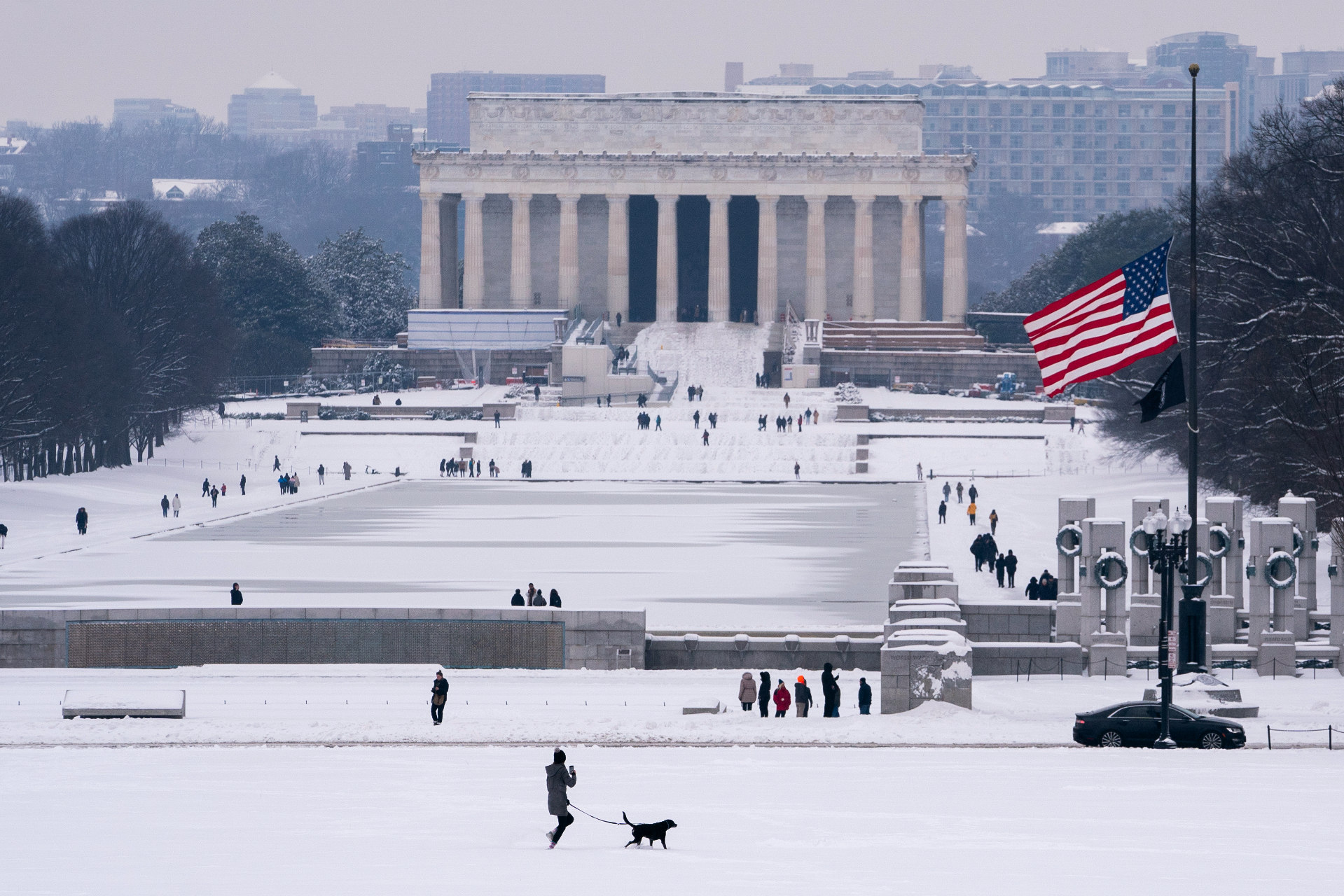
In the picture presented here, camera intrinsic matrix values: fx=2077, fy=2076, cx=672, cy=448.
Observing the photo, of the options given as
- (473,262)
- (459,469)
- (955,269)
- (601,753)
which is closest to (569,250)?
(473,262)

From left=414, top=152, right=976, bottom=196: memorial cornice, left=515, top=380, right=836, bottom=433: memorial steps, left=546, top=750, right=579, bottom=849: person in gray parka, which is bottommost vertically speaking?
left=546, top=750, right=579, bottom=849: person in gray parka

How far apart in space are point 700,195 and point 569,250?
878 cm

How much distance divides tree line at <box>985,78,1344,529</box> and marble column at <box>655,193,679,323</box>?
54.0m

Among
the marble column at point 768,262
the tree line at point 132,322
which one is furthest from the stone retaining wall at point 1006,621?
the marble column at point 768,262

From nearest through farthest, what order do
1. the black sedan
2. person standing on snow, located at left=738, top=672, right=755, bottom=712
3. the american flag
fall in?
the black sedan < the american flag < person standing on snow, located at left=738, top=672, right=755, bottom=712

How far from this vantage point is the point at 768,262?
12112cm

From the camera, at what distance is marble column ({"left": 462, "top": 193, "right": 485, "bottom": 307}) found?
407 ft

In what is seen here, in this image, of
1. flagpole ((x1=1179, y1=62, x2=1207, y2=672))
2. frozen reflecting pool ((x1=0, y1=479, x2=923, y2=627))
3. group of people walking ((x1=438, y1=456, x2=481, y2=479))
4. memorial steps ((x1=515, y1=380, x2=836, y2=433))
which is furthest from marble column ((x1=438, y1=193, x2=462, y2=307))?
flagpole ((x1=1179, y1=62, x2=1207, y2=672))

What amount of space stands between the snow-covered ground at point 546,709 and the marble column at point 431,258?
84.9 meters

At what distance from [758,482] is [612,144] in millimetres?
46237

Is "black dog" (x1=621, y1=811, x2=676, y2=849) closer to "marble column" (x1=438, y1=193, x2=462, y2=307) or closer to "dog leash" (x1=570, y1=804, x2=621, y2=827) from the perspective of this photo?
"dog leash" (x1=570, y1=804, x2=621, y2=827)

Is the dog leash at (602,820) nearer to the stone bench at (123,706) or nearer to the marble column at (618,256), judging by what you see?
the stone bench at (123,706)

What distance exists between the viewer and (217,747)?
29641 mm

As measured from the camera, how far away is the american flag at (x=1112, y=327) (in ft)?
A: 106
